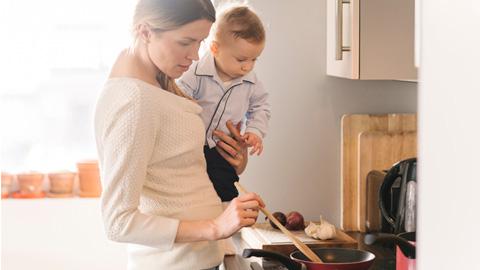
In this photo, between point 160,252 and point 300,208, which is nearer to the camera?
point 160,252

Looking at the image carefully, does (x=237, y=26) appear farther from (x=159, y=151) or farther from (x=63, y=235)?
(x=63, y=235)

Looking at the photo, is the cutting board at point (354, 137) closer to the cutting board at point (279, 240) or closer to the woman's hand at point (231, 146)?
Answer: the cutting board at point (279, 240)

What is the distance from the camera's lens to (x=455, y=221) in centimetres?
42

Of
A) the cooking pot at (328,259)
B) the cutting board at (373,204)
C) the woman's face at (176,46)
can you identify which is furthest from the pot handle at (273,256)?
the cutting board at (373,204)

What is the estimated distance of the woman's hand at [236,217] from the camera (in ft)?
5.00

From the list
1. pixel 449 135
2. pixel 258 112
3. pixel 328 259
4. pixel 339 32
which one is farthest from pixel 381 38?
pixel 449 135

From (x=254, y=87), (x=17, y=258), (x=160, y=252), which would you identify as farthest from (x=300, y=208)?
(x=160, y=252)

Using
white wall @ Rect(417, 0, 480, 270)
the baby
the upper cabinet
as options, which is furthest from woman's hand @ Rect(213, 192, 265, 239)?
white wall @ Rect(417, 0, 480, 270)

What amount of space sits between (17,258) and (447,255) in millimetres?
2457

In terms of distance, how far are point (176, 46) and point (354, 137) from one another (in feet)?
4.25

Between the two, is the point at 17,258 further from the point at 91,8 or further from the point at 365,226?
the point at 365,226

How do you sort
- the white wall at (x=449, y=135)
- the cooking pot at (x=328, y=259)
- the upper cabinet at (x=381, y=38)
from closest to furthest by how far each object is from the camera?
the white wall at (x=449, y=135) < the cooking pot at (x=328, y=259) < the upper cabinet at (x=381, y=38)

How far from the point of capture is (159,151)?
1562 millimetres

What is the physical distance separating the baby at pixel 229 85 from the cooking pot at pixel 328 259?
0.34 meters
